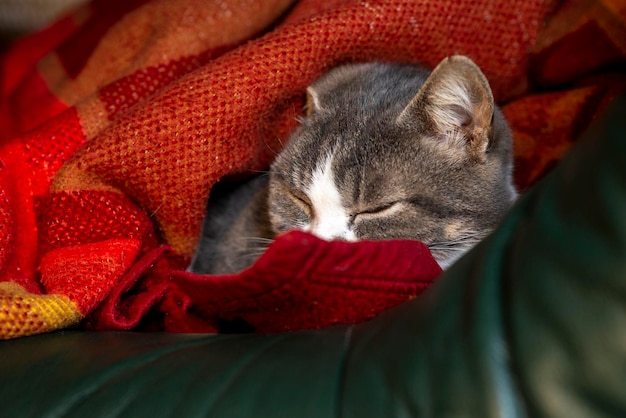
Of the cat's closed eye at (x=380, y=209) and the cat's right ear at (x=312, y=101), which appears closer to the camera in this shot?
the cat's closed eye at (x=380, y=209)

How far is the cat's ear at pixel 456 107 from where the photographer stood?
3.32 feet

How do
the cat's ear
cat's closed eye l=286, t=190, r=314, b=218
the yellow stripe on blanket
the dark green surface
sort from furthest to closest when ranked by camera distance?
→ cat's closed eye l=286, t=190, r=314, b=218 < the cat's ear < the yellow stripe on blanket < the dark green surface

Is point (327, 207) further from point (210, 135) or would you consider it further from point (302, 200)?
point (210, 135)

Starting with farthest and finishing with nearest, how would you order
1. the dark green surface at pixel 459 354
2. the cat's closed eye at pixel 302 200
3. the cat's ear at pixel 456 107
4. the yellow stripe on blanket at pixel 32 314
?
the cat's closed eye at pixel 302 200 < the cat's ear at pixel 456 107 < the yellow stripe on blanket at pixel 32 314 < the dark green surface at pixel 459 354

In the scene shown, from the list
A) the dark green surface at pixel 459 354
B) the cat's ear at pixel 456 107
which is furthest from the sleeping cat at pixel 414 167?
the dark green surface at pixel 459 354

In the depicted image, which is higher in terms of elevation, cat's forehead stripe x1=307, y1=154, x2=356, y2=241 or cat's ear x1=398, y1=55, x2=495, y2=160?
cat's ear x1=398, y1=55, x2=495, y2=160

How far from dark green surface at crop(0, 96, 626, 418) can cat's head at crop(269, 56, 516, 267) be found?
32 cm

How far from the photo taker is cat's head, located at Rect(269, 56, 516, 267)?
1055 millimetres

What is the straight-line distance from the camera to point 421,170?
107cm

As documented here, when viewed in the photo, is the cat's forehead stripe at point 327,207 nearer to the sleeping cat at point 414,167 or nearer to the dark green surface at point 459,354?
the sleeping cat at point 414,167

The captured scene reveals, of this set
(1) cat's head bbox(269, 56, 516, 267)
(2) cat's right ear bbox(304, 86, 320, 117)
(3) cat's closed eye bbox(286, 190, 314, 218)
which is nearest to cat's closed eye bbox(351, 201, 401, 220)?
(1) cat's head bbox(269, 56, 516, 267)

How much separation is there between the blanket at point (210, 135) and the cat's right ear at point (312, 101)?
0.02 meters

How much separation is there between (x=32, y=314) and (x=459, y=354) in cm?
57

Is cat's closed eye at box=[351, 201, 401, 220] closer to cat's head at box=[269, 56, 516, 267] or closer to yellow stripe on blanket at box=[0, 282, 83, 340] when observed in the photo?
cat's head at box=[269, 56, 516, 267]
